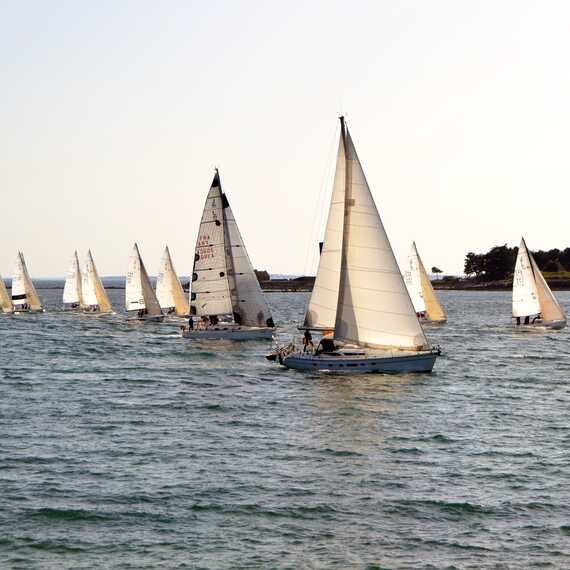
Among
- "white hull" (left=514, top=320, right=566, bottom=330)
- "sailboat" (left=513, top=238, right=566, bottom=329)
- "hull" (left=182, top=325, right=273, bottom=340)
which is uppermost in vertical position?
"sailboat" (left=513, top=238, right=566, bottom=329)

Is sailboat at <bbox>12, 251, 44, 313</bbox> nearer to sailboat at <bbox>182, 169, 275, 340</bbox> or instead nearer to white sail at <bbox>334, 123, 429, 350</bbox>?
sailboat at <bbox>182, 169, 275, 340</bbox>

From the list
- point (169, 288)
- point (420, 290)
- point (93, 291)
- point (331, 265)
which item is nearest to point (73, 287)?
point (93, 291)

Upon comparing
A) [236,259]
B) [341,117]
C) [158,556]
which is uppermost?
[341,117]

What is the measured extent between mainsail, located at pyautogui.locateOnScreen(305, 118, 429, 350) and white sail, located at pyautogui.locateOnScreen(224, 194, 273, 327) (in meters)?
25.4

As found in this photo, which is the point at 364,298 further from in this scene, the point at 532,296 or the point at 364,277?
the point at 532,296

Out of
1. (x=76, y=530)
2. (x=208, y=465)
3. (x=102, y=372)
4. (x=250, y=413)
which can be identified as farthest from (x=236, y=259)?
(x=76, y=530)

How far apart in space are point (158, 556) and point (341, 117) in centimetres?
3444

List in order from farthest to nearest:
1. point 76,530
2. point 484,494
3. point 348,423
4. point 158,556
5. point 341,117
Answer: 1. point 341,117
2. point 348,423
3. point 484,494
4. point 76,530
5. point 158,556

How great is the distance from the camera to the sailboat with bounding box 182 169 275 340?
7719 cm

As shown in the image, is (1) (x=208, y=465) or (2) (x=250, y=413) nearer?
(1) (x=208, y=465)

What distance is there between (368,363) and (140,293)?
5793 cm

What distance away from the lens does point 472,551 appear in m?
22.4

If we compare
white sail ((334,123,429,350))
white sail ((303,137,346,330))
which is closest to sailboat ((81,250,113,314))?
white sail ((303,137,346,330))

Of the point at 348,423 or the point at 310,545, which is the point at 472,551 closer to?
the point at 310,545
